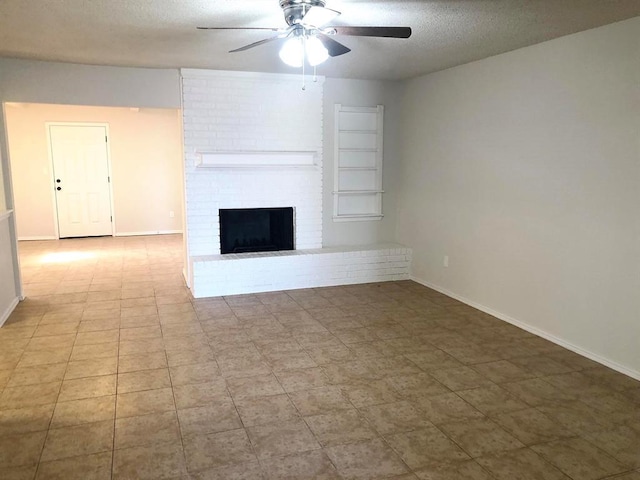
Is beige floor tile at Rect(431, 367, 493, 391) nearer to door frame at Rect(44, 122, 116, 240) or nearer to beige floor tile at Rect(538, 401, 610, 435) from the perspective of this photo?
beige floor tile at Rect(538, 401, 610, 435)

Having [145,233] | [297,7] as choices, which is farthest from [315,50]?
[145,233]

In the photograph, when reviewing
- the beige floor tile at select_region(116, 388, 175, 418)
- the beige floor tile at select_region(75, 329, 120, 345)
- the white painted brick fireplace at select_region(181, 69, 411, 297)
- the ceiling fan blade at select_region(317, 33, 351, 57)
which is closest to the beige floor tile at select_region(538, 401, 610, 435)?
the beige floor tile at select_region(116, 388, 175, 418)

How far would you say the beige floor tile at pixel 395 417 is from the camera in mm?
2550

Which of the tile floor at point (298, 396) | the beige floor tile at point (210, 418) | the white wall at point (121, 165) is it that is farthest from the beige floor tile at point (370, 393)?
the white wall at point (121, 165)

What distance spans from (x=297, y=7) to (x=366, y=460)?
2.39 meters

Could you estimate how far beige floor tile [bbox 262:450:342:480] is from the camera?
2152 millimetres

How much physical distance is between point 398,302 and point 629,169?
2342 mm

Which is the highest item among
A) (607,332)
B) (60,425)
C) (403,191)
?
(403,191)

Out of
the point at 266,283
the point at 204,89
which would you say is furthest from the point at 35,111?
the point at 266,283

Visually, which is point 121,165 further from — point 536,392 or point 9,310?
point 536,392

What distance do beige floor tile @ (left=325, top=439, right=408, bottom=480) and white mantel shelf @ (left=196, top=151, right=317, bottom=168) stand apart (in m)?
3.51

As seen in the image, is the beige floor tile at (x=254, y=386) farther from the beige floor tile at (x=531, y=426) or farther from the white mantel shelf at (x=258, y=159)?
the white mantel shelf at (x=258, y=159)

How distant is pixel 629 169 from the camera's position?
3.10 m

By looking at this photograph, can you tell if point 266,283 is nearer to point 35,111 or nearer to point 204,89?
point 204,89
